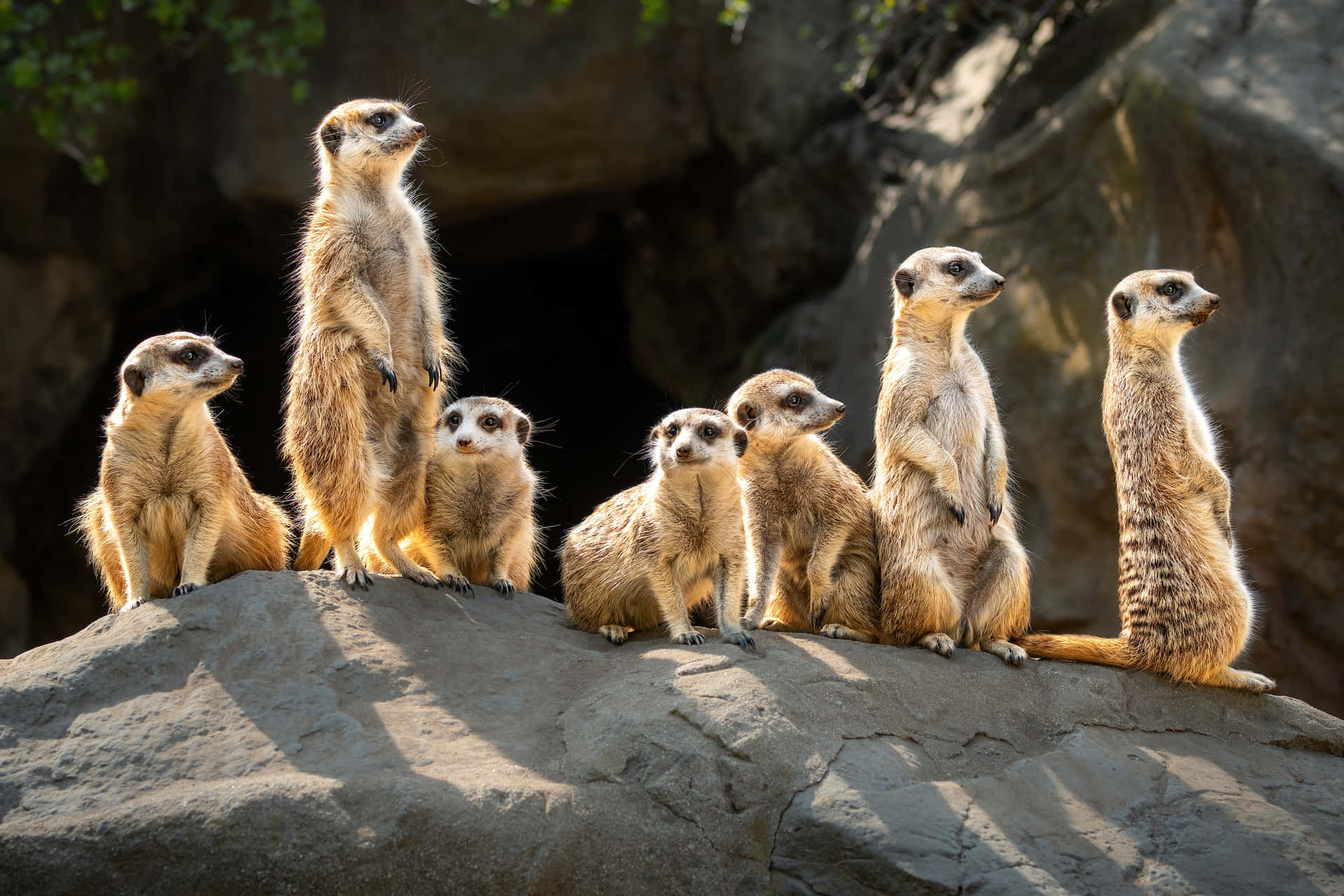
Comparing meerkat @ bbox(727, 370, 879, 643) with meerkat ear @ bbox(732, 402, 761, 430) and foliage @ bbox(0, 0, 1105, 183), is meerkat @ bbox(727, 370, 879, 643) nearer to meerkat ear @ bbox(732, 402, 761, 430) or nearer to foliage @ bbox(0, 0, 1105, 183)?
meerkat ear @ bbox(732, 402, 761, 430)

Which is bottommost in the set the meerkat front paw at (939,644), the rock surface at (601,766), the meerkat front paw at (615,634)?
the rock surface at (601,766)

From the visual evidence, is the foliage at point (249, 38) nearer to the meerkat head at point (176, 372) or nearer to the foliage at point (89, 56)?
the foliage at point (89, 56)

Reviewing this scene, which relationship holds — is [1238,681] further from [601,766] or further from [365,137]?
[365,137]

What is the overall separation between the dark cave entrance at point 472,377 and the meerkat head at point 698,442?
4.48m

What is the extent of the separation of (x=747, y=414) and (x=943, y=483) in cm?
→ 66

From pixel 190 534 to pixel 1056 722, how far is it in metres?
2.52

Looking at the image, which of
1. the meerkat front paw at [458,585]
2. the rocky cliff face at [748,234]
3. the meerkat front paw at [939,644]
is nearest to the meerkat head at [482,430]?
the meerkat front paw at [458,585]

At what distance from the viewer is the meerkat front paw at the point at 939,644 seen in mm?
3490

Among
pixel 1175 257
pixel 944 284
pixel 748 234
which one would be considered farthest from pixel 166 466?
pixel 748 234

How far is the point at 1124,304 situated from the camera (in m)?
3.68

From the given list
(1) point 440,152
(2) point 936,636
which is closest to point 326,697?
(2) point 936,636

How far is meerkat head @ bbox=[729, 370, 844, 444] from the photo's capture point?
12.3 ft

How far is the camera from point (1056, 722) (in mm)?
3205

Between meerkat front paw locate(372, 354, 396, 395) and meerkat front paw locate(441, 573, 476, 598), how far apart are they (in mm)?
628
